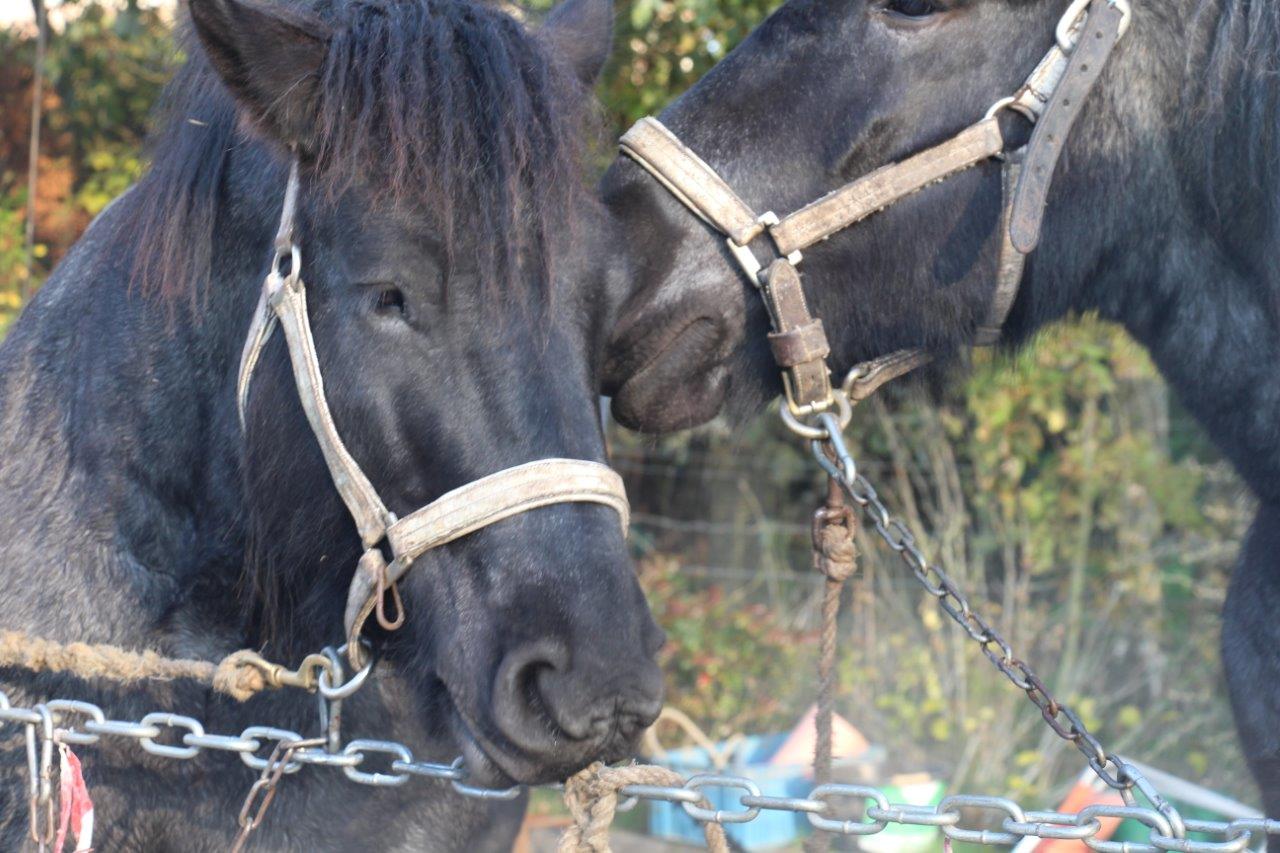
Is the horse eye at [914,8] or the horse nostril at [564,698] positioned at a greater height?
the horse eye at [914,8]

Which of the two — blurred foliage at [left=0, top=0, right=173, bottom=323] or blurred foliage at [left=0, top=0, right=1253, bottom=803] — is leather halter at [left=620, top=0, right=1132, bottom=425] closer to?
blurred foliage at [left=0, top=0, right=1253, bottom=803]

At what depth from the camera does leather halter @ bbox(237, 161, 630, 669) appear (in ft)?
5.59

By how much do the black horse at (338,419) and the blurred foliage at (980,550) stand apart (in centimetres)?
343

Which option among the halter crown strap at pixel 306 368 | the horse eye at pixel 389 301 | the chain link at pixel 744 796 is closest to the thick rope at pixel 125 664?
the chain link at pixel 744 796

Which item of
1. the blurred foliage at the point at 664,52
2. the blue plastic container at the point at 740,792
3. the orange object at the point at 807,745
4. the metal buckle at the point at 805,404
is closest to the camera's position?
the metal buckle at the point at 805,404

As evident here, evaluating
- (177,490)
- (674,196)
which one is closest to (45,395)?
(177,490)

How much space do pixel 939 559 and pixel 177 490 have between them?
4631 mm

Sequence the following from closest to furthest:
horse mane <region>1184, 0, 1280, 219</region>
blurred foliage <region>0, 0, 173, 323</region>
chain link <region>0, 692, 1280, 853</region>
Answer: chain link <region>0, 692, 1280, 853</region>
horse mane <region>1184, 0, 1280, 219</region>
blurred foliage <region>0, 0, 173, 323</region>

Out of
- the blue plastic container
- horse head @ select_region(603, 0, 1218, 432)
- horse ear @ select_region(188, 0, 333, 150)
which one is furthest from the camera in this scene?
the blue plastic container

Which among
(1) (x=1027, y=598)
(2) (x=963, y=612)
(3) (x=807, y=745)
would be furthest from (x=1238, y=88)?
(1) (x=1027, y=598)

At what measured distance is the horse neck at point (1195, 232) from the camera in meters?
2.05

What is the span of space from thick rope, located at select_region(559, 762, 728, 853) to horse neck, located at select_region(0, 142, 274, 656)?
0.74 meters

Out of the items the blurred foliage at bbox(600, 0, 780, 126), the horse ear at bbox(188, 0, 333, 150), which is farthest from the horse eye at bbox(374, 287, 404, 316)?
the blurred foliage at bbox(600, 0, 780, 126)

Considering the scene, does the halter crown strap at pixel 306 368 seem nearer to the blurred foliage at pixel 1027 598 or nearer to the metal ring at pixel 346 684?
the metal ring at pixel 346 684
